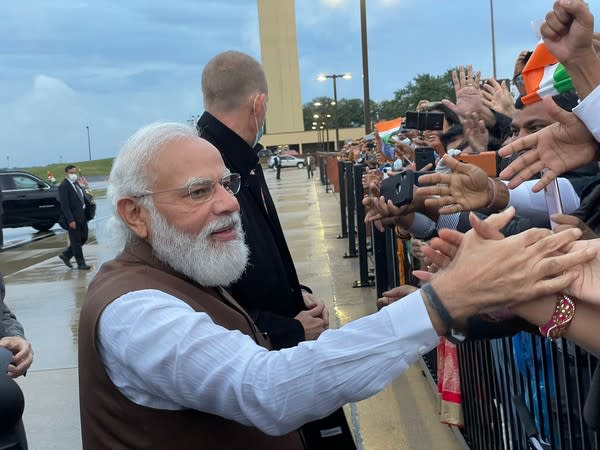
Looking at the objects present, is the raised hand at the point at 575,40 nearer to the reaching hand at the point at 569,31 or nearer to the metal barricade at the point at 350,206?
the reaching hand at the point at 569,31

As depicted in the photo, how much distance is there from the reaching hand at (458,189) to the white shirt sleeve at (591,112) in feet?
1.59

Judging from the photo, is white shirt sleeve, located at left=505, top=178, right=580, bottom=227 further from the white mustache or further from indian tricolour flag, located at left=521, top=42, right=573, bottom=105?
the white mustache

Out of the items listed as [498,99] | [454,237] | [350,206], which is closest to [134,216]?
[454,237]

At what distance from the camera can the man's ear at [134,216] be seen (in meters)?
1.85

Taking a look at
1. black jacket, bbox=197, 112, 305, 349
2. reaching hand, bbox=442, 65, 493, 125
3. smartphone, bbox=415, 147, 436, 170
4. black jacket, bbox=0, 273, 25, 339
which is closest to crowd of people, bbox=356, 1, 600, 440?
smartphone, bbox=415, 147, 436, 170

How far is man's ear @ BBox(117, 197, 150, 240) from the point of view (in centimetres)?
185

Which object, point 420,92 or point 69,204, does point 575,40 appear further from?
point 420,92


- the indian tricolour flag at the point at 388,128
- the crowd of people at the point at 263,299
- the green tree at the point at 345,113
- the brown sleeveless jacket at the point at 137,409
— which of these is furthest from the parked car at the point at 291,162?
the brown sleeveless jacket at the point at 137,409

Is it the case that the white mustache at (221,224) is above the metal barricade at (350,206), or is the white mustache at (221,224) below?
above

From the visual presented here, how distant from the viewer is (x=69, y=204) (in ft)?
34.9

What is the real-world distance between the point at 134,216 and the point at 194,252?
0.23 meters

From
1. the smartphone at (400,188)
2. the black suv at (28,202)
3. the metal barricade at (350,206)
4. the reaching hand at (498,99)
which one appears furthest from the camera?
→ the black suv at (28,202)

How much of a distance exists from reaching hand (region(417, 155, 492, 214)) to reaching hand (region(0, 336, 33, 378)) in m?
2.09

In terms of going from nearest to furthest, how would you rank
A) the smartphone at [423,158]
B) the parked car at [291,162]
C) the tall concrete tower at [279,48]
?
the smartphone at [423,158] < the parked car at [291,162] < the tall concrete tower at [279,48]
